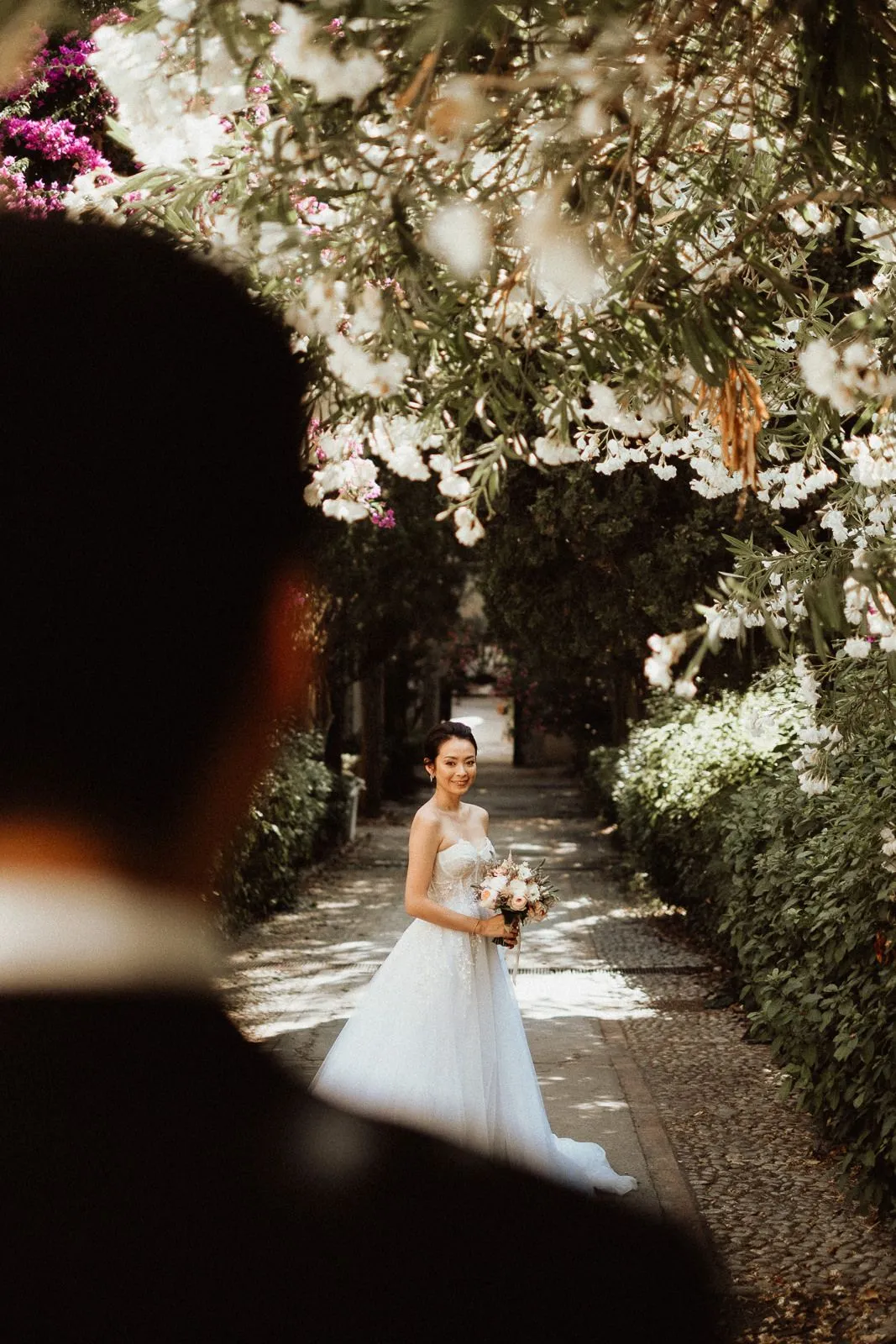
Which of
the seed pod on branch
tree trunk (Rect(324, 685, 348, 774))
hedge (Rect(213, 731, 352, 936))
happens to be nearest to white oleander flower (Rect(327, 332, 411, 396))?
the seed pod on branch

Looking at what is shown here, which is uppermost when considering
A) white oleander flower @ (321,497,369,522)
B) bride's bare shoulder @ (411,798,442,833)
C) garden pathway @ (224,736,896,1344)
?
white oleander flower @ (321,497,369,522)

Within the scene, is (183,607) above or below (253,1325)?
above

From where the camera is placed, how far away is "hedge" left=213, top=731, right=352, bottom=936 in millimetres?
10547

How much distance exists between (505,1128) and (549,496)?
7769 millimetres

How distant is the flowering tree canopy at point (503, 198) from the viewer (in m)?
2.49

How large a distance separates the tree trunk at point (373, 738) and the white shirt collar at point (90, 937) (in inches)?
832

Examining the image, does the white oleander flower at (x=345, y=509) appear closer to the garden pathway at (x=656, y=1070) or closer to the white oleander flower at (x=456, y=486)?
the white oleander flower at (x=456, y=486)

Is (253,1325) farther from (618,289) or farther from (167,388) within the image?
(618,289)

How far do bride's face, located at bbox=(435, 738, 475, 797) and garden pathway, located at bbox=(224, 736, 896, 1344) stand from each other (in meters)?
1.23

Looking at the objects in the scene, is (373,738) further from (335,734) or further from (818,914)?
(818,914)

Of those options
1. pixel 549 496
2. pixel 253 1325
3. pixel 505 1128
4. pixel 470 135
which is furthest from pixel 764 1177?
pixel 549 496

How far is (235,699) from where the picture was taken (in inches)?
37.9

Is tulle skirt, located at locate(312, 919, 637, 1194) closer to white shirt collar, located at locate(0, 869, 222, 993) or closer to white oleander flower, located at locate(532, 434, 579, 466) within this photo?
white oleander flower, located at locate(532, 434, 579, 466)

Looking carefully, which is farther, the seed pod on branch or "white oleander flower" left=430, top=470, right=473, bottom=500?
"white oleander flower" left=430, top=470, right=473, bottom=500
